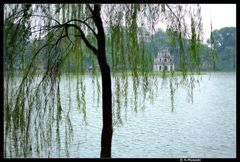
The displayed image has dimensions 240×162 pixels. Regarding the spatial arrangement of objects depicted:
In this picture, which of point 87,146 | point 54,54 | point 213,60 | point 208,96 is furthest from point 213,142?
point 208,96

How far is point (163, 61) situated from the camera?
2.96m

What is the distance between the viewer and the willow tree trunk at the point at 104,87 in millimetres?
2561

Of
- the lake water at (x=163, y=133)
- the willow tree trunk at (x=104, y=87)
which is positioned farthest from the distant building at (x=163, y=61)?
the lake water at (x=163, y=133)

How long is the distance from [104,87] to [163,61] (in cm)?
67

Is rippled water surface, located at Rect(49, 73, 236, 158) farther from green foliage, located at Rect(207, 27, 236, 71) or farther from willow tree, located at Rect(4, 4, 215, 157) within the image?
willow tree, located at Rect(4, 4, 215, 157)

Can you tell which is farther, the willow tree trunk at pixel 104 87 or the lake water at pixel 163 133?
the lake water at pixel 163 133

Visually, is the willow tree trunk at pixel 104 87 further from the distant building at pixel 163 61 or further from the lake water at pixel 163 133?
the lake water at pixel 163 133

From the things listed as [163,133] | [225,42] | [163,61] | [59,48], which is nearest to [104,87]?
[59,48]

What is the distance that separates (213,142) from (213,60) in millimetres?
5393

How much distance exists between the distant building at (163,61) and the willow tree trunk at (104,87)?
1.89 feet

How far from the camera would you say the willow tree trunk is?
2561 millimetres

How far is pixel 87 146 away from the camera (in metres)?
6.88

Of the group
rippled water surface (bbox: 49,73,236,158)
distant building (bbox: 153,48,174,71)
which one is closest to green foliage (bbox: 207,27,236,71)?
distant building (bbox: 153,48,174,71)

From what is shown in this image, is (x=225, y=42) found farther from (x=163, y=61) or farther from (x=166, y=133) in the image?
(x=166, y=133)
